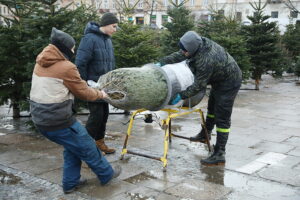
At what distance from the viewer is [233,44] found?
11828 millimetres

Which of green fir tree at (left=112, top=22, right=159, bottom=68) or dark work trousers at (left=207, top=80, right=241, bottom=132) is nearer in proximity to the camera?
dark work trousers at (left=207, top=80, right=241, bottom=132)

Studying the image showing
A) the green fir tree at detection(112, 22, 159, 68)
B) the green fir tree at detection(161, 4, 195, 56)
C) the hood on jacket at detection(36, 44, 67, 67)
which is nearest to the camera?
the hood on jacket at detection(36, 44, 67, 67)

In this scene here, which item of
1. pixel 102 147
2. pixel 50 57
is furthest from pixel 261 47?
pixel 50 57

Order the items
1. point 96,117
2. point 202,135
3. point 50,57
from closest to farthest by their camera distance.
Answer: point 50,57 < point 96,117 < point 202,135

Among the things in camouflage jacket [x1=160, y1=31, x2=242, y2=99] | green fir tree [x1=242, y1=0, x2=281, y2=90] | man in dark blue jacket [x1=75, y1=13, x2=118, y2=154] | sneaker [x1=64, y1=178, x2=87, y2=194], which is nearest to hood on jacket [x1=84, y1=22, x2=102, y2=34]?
man in dark blue jacket [x1=75, y1=13, x2=118, y2=154]

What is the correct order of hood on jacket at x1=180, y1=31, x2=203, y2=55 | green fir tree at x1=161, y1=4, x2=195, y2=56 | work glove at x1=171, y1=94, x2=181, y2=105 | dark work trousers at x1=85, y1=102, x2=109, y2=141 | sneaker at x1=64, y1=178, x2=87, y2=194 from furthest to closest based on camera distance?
green fir tree at x1=161, y1=4, x2=195, y2=56 < dark work trousers at x1=85, y1=102, x2=109, y2=141 < work glove at x1=171, y1=94, x2=181, y2=105 < hood on jacket at x1=180, y1=31, x2=203, y2=55 < sneaker at x1=64, y1=178, x2=87, y2=194

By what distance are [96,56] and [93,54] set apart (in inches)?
2.0

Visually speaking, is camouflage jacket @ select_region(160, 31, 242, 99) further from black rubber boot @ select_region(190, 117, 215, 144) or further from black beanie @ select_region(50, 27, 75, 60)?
black beanie @ select_region(50, 27, 75, 60)

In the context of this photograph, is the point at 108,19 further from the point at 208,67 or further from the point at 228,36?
the point at 228,36

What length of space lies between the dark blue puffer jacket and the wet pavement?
130cm

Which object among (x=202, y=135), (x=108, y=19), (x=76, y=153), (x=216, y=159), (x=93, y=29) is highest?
(x=108, y=19)

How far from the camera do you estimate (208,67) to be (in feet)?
16.1

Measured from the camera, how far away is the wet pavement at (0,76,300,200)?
4.37 meters

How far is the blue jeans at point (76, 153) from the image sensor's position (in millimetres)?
4145
